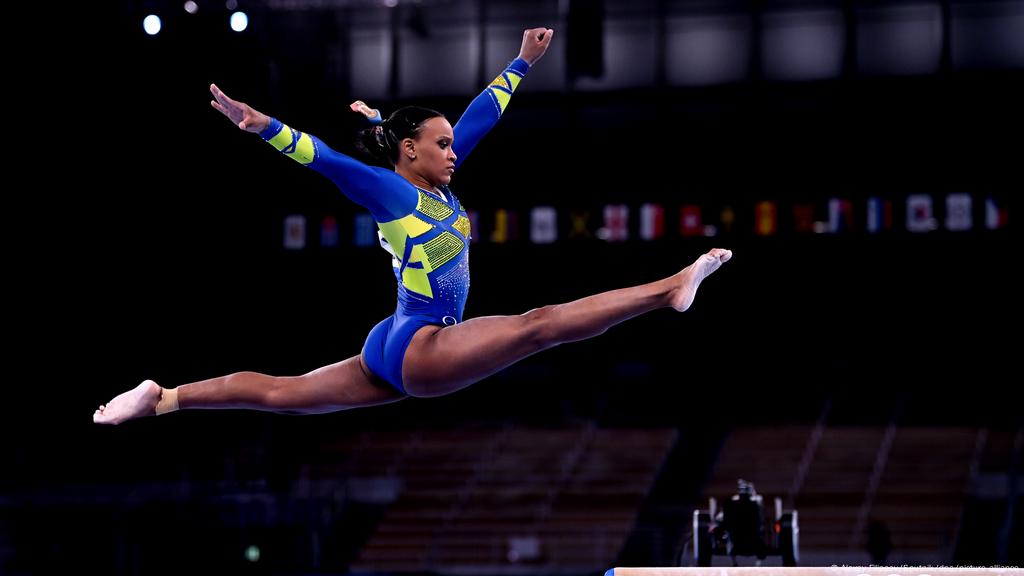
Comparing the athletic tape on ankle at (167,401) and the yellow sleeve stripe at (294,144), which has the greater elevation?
the yellow sleeve stripe at (294,144)

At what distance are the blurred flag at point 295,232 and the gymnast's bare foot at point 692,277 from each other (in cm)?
1170

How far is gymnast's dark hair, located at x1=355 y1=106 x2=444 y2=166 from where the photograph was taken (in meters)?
4.70

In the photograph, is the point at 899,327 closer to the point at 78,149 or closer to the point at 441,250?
the point at 78,149

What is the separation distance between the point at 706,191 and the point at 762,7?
8.08ft

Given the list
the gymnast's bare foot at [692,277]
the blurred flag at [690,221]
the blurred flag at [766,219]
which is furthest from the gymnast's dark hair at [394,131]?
the blurred flag at [766,219]

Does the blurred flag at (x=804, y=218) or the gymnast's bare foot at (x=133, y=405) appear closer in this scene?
the gymnast's bare foot at (x=133, y=405)

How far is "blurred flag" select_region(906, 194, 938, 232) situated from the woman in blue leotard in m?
10.6

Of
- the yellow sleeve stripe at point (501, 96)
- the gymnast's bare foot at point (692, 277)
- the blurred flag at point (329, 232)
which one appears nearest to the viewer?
the gymnast's bare foot at point (692, 277)

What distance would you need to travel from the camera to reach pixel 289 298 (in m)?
15.7

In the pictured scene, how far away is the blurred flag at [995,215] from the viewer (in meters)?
14.0

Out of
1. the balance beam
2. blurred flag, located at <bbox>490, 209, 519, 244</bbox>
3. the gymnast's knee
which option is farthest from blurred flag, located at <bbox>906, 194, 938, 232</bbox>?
the gymnast's knee

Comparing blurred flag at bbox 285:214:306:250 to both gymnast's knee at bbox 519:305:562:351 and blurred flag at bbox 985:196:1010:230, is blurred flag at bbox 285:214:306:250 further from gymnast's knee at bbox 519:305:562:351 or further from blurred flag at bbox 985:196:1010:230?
gymnast's knee at bbox 519:305:562:351

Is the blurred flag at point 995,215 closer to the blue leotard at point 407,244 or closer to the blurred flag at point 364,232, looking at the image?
the blurred flag at point 364,232

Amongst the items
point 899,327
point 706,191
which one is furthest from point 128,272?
point 899,327
